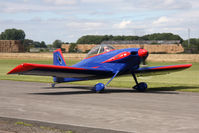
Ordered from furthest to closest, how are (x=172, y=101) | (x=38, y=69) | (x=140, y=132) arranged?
(x=38, y=69)
(x=172, y=101)
(x=140, y=132)

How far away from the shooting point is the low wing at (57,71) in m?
13.1

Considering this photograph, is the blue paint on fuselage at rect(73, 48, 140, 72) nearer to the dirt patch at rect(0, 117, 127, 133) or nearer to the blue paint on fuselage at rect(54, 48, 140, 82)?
the blue paint on fuselage at rect(54, 48, 140, 82)

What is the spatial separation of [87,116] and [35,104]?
2910 mm

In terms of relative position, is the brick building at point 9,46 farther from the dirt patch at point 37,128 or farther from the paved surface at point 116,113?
the dirt patch at point 37,128

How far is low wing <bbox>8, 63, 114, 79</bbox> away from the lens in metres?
13.1

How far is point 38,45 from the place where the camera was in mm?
193750

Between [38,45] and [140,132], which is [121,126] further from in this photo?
Answer: [38,45]

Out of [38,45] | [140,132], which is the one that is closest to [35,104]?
[140,132]

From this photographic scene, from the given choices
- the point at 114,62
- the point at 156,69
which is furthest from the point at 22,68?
the point at 156,69

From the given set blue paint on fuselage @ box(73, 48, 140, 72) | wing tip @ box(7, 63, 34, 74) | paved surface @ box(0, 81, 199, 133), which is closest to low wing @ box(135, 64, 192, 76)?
blue paint on fuselage @ box(73, 48, 140, 72)

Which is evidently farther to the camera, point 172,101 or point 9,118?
point 172,101

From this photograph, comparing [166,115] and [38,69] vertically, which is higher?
[38,69]

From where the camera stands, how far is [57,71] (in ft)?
47.0

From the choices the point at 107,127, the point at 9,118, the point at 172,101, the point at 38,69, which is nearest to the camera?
the point at 107,127
